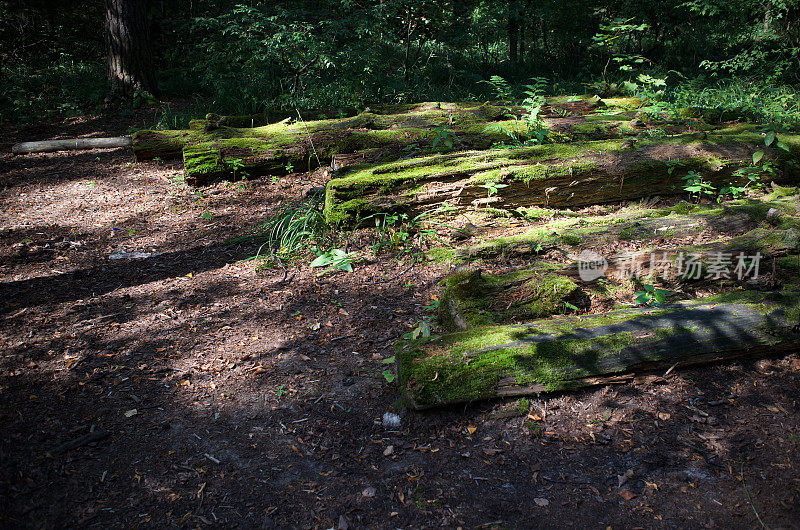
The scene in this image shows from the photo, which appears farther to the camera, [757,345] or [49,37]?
[49,37]

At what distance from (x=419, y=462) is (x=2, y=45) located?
623 inches

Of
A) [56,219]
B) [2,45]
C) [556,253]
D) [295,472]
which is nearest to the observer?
[295,472]

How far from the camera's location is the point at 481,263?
14.1ft

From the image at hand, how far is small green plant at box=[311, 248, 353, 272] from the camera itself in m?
4.62

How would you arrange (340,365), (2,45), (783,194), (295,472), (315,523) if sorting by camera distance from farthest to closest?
(2,45) < (783,194) < (340,365) < (295,472) < (315,523)

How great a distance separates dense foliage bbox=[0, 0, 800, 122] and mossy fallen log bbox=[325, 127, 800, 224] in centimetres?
225

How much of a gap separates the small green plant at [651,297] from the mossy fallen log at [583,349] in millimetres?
223

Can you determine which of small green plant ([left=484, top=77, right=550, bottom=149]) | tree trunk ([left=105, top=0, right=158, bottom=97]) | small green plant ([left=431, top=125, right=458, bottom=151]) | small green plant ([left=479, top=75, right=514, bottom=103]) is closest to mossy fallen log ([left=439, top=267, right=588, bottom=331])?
small green plant ([left=431, top=125, right=458, bottom=151])

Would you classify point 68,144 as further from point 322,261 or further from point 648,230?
point 648,230

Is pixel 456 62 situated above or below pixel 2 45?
below

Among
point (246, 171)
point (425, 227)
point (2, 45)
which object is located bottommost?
point (425, 227)

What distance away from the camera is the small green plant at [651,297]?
3156mm

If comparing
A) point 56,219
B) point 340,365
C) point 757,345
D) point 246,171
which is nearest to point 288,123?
point 246,171

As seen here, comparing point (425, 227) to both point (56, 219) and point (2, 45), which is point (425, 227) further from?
point (2, 45)
